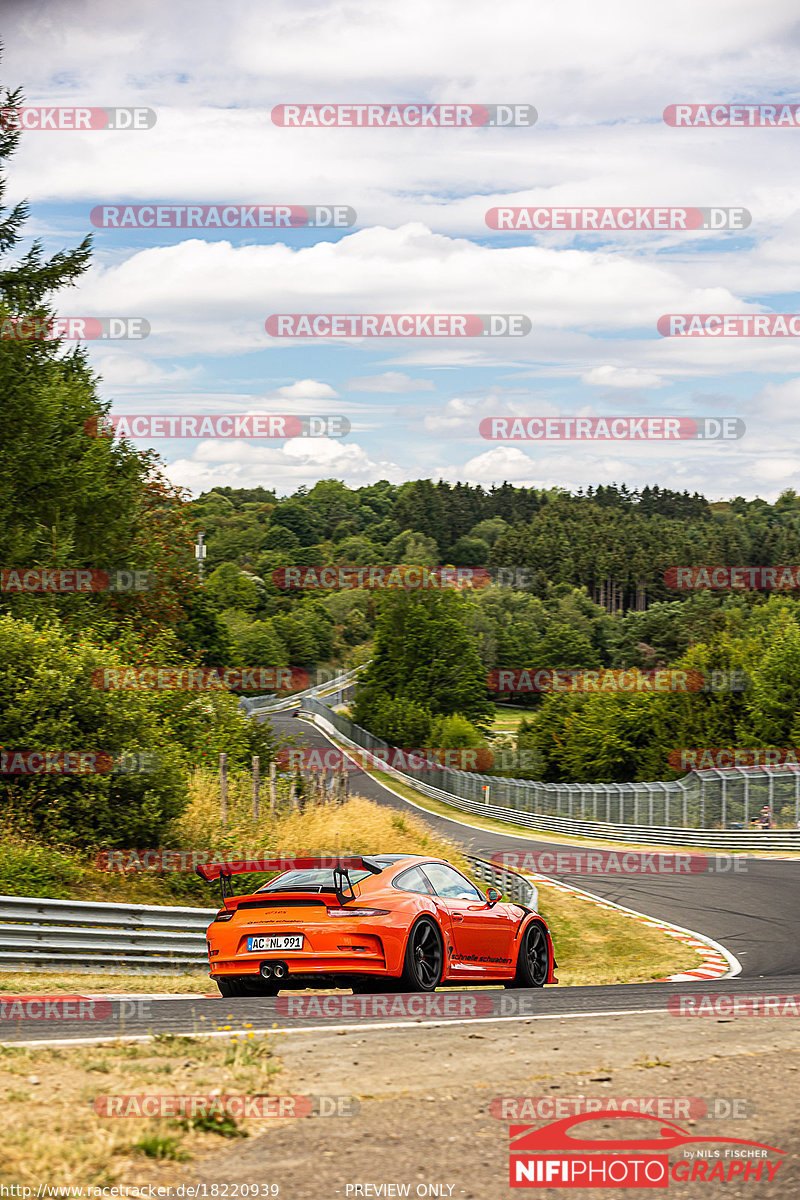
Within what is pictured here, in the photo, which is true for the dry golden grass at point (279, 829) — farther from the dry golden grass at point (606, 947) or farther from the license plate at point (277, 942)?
the license plate at point (277, 942)

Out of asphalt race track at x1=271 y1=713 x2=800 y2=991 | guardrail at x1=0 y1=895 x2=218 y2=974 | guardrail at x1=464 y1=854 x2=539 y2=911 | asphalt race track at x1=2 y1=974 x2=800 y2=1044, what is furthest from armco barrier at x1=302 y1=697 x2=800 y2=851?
asphalt race track at x1=2 y1=974 x2=800 y2=1044

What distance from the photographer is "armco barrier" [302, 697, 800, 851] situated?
3753cm

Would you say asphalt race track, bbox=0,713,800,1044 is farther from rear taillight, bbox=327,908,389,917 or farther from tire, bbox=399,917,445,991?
rear taillight, bbox=327,908,389,917

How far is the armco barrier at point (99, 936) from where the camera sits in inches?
460

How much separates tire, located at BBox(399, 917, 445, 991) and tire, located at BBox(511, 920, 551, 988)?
1.52 meters

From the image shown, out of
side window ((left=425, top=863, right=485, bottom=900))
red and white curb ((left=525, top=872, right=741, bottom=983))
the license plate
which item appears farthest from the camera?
red and white curb ((left=525, top=872, right=741, bottom=983))

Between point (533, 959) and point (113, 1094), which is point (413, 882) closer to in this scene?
point (533, 959)

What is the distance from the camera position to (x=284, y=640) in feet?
409

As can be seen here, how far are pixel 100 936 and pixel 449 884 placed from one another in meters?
3.95

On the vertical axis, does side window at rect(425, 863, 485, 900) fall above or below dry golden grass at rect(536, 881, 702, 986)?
above

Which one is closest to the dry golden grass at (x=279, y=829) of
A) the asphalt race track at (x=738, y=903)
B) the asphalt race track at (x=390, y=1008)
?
the asphalt race track at (x=390, y=1008)

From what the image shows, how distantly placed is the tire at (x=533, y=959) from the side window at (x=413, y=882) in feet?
4.86

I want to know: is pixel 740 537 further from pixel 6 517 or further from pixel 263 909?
pixel 263 909

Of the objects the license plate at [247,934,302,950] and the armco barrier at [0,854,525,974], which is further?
the armco barrier at [0,854,525,974]
